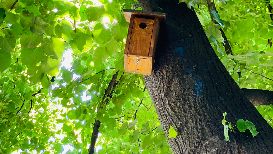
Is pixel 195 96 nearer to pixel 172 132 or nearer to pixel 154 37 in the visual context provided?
pixel 172 132

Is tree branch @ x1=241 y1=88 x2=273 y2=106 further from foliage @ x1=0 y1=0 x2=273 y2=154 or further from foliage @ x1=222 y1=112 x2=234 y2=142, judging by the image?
foliage @ x1=222 y1=112 x2=234 y2=142

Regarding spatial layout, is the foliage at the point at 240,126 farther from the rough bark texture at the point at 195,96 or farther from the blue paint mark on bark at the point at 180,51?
the blue paint mark on bark at the point at 180,51

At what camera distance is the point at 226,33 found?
11.3ft

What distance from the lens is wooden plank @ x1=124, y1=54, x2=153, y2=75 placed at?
204 centimetres

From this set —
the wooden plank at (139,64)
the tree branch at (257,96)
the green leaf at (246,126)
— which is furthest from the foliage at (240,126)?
the tree branch at (257,96)

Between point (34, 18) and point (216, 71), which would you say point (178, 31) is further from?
point (34, 18)

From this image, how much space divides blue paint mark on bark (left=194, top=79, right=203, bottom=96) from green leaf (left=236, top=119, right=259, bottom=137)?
0.80 feet

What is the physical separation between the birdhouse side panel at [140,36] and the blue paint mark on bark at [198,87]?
1.19 feet

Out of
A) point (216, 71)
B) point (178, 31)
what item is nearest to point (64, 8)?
point (178, 31)

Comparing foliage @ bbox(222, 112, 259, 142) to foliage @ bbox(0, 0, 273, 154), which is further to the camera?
foliage @ bbox(0, 0, 273, 154)

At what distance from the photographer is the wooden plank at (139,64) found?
2037 mm

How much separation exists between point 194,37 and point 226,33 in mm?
1492

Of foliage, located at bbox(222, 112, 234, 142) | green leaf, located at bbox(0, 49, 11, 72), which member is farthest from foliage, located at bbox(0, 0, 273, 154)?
foliage, located at bbox(222, 112, 234, 142)

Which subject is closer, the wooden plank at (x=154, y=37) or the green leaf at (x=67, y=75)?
the wooden plank at (x=154, y=37)
